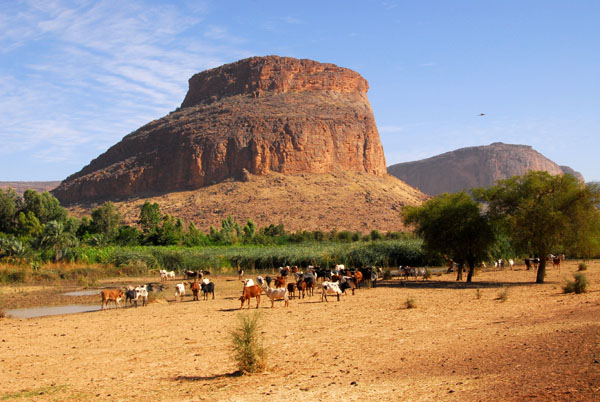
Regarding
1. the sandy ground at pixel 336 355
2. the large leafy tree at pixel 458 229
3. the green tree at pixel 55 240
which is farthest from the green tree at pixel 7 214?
the large leafy tree at pixel 458 229

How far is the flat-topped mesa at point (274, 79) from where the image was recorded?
134125 mm

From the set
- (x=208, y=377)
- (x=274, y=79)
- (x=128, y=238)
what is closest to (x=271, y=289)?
(x=208, y=377)

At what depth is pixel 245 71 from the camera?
13875 centimetres

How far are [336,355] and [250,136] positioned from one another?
108502 mm

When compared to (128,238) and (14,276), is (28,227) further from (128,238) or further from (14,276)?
(14,276)

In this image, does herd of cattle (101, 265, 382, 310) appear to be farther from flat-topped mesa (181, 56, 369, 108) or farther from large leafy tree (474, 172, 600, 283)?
flat-topped mesa (181, 56, 369, 108)

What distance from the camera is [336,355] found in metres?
10.9

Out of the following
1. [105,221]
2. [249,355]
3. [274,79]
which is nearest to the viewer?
[249,355]

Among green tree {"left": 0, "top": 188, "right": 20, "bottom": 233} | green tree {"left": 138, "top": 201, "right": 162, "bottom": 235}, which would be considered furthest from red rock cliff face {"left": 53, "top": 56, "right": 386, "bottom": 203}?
green tree {"left": 0, "top": 188, "right": 20, "bottom": 233}

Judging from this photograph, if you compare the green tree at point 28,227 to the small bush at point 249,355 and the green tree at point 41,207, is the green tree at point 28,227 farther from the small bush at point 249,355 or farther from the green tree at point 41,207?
the small bush at point 249,355

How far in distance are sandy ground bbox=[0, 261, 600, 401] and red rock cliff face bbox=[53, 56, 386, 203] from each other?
9856 centimetres

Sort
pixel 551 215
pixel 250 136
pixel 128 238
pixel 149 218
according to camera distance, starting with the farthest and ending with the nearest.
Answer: pixel 250 136, pixel 149 218, pixel 128 238, pixel 551 215

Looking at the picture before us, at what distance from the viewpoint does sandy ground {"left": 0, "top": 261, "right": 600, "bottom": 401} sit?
312 inches

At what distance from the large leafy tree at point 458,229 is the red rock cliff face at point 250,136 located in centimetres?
8304
